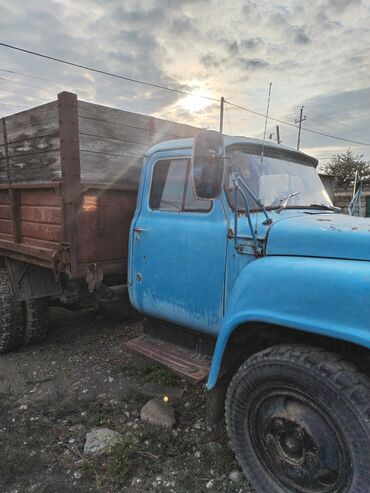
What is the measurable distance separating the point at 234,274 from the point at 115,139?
5.71ft

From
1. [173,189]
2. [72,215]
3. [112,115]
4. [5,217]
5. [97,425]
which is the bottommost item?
[97,425]

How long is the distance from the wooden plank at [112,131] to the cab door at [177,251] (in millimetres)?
540

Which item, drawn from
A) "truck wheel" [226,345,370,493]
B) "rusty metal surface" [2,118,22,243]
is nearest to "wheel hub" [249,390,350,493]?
"truck wheel" [226,345,370,493]

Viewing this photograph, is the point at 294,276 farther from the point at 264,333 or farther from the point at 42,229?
the point at 42,229

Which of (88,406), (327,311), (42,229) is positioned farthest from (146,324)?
(327,311)

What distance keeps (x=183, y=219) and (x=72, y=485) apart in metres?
1.83

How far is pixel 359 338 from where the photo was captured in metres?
1.63

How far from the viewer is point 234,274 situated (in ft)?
7.92

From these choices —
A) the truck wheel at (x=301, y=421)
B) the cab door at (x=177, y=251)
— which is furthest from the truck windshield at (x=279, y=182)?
the truck wheel at (x=301, y=421)

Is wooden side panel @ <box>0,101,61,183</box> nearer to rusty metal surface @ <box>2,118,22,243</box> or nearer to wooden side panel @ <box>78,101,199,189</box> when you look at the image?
rusty metal surface @ <box>2,118,22,243</box>

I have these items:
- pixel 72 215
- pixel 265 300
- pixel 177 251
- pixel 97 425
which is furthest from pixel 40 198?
pixel 265 300

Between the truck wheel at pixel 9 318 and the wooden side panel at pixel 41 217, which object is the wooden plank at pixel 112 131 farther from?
the truck wheel at pixel 9 318

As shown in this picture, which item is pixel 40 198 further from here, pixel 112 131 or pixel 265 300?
pixel 265 300

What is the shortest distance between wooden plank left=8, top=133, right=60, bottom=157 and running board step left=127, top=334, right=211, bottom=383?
1.73 metres
